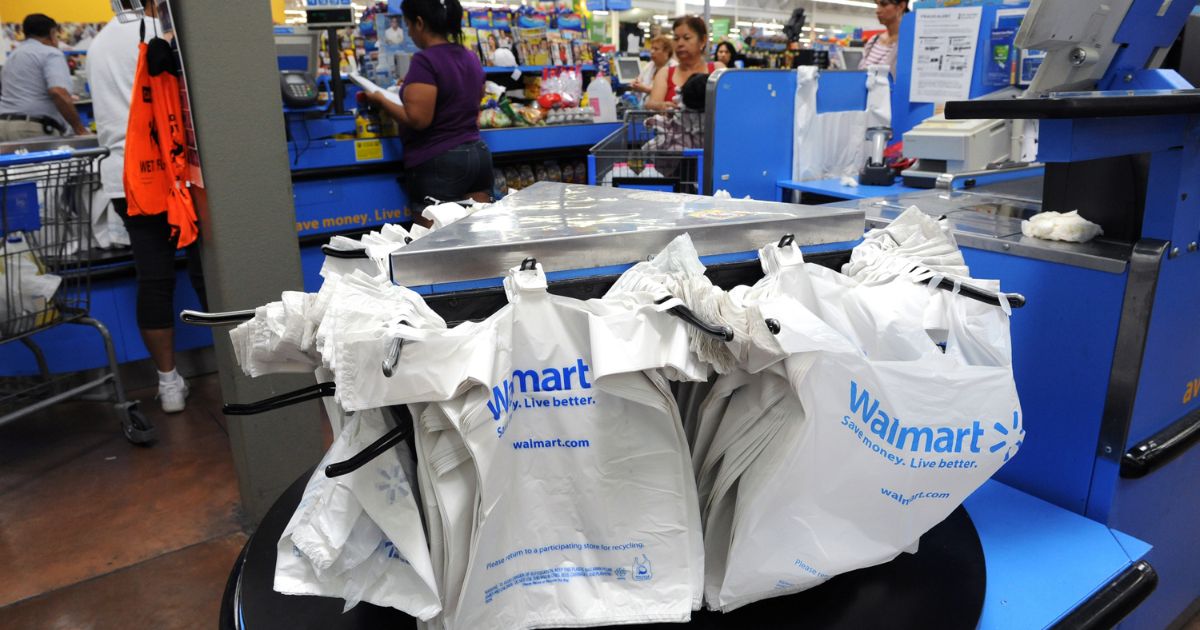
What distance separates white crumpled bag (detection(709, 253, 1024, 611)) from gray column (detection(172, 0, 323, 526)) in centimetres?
169

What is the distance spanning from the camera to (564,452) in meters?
0.95

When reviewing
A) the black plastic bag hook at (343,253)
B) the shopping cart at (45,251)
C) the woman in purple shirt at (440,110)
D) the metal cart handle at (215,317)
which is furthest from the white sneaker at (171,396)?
the metal cart handle at (215,317)

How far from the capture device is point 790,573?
98 cm

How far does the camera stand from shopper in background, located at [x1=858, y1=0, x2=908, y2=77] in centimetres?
425

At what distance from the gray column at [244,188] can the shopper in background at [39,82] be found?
342cm

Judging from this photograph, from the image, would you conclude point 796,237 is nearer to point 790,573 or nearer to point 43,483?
point 790,573

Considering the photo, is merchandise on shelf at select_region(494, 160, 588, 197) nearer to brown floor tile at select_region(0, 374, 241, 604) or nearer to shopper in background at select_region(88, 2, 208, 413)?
shopper in background at select_region(88, 2, 208, 413)

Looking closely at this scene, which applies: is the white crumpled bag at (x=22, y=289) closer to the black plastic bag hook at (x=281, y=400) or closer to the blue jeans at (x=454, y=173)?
the blue jeans at (x=454, y=173)

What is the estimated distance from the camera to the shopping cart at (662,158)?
146 inches

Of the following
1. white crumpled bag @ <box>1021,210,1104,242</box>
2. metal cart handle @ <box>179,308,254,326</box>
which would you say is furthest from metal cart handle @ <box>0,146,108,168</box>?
white crumpled bag @ <box>1021,210,1104,242</box>

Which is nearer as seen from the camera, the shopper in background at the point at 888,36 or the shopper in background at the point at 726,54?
the shopper in background at the point at 888,36

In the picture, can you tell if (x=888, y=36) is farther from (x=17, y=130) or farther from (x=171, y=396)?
(x=17, y=130)

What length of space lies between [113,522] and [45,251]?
111 centimetres

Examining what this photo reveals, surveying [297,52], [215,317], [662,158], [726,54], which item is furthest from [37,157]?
[726,54]
